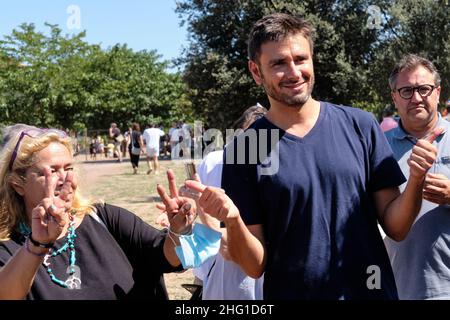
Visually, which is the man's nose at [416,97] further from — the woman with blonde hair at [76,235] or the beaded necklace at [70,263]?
the beaded necklace at [70,263]

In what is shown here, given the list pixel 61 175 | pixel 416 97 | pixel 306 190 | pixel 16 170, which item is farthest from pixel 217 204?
pixel 416 97

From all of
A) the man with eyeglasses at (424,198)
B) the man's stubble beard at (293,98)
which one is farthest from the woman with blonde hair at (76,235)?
the man with eyeglasses at (424,198)

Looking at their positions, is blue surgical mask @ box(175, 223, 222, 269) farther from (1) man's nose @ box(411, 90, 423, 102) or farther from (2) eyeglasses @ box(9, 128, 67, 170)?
(1) man's nose @ box(411, 90, 423, 102)

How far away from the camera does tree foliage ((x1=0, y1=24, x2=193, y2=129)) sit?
2612cm

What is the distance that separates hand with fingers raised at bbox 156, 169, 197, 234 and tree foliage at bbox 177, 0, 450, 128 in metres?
21.3

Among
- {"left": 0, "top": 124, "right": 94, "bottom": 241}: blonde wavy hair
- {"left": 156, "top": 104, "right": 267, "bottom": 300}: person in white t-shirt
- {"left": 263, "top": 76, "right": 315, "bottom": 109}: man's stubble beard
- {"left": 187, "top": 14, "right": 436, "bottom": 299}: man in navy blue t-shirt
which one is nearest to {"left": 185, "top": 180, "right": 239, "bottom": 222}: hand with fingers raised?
{"left": 187, "top": 14, "right": 436, "bottom": 299}: man in navy blue t-shirt

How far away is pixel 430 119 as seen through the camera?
10.3 feet

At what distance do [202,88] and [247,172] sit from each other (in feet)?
76.9

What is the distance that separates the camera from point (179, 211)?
7.80 ft

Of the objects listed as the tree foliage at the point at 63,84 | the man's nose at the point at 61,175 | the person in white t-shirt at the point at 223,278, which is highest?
the tree foliage at the point at 63,84

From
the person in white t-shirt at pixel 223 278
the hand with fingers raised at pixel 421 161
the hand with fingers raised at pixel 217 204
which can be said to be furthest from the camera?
the person in white t-shirt at pixel 223 278

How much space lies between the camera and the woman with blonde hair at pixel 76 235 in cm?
224

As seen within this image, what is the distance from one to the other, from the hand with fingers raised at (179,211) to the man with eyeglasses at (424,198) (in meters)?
1.09

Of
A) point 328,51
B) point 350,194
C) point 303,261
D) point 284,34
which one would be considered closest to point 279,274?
point 303,261
